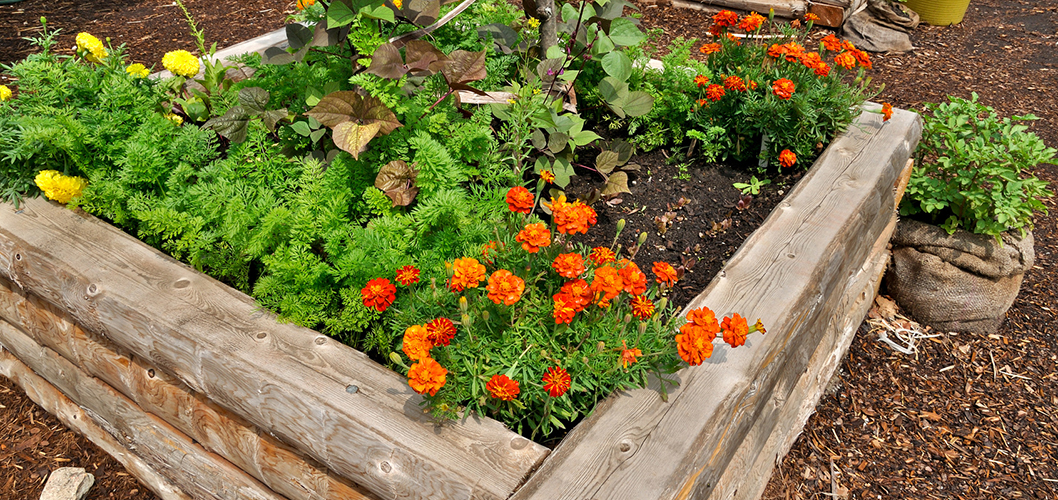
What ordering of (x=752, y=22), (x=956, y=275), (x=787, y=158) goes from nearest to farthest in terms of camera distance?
1. (x=787, y=158)
2. (x=752, y=22)
3. (x=956, y=275)

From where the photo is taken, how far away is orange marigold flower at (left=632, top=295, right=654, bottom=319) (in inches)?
63.3

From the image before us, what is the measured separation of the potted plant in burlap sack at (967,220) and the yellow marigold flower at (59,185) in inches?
127

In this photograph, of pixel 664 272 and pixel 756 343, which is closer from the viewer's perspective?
pixel 664 272

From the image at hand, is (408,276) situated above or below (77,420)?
above

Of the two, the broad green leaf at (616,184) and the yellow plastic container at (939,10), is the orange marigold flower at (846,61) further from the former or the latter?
the yellow plastic container at (939,10)

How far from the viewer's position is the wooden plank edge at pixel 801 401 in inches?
79.9

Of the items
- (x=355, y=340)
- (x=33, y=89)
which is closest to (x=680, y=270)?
(x=355, y=340)

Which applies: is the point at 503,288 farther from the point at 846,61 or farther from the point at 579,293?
the point at 846,61

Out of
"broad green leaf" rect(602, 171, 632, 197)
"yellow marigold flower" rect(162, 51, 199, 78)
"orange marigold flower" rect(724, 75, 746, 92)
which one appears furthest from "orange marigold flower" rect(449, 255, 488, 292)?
"yellow marigold flower" rect(162, 51, 199, 78)

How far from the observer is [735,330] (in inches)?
60.6

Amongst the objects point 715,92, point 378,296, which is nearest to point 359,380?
point 378,296

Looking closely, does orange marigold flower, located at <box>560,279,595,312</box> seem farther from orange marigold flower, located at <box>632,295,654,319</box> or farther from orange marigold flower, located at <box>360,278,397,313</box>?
orange marigold flower, located at <box>360,278,397,313</box>

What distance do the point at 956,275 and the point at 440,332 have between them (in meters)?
2.43

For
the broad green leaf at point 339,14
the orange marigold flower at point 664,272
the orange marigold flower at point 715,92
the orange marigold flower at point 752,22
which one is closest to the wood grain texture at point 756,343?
the orange marigold flower at point 664,272
